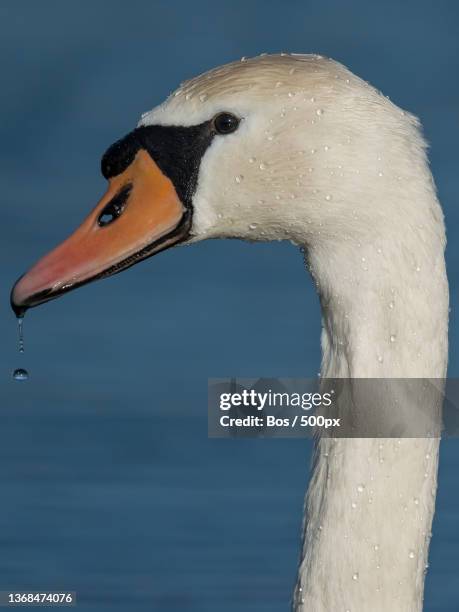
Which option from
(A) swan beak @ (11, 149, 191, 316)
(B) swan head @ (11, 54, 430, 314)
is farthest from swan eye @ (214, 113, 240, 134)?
(A) swan beak @ (11, 149, 191, 316)

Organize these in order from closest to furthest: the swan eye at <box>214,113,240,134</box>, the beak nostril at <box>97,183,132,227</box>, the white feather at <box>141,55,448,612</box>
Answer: the white feather at <box>141,55,448,612</box> < the swan eye at <box>214,113,240,134</box> < the beak nostril at <box>97,183,132,227</box>

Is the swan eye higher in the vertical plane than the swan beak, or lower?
higher

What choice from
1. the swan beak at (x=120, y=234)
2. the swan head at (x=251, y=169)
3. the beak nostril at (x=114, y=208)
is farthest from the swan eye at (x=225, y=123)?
the beak nostril at (x=114, y=208)

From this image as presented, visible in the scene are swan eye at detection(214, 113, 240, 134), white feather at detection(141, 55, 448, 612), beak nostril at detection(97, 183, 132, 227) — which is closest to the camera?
white feather at detection(141, 55, 448, 612)

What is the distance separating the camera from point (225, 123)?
5980 millimetres

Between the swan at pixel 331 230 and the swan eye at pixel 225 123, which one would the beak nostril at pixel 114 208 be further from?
the swan eye at pixel 225 123

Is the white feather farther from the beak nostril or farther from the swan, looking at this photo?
the beak nostril

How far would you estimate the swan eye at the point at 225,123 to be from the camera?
5.96 meters

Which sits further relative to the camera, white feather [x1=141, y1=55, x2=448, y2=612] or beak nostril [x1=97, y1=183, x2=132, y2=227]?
beak nostril [x1=97, y1=183, x2=132, y2=227]

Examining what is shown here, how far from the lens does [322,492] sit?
19.2 feet

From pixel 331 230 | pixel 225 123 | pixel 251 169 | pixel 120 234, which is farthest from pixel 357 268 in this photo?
pixel 120 234

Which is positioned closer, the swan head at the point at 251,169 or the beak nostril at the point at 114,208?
the swan head at the point at 251,169

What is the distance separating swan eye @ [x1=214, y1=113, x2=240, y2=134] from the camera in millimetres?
5957

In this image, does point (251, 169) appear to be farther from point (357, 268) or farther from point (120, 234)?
point (357, 268)
